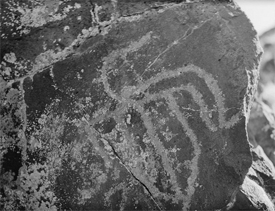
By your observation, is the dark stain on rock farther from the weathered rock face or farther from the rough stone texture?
the rough stone texture

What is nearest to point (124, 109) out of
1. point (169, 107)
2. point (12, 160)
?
point (169, 107)

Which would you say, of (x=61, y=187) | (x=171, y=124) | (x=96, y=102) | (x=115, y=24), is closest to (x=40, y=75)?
(x=96, y=102)

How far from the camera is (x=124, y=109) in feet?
5.67

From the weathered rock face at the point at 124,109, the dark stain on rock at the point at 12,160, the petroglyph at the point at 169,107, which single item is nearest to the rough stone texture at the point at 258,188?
the weathered rock face at the point at 124,109

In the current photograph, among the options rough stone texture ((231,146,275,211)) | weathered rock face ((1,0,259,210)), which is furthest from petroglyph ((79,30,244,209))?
rough stone texture ((231,146,275,211))

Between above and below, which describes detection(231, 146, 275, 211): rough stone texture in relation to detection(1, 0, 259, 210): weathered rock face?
below

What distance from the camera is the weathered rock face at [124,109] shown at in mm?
1698

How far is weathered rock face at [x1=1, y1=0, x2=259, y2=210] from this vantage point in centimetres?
170

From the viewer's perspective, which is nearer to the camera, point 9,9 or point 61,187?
point 61,187

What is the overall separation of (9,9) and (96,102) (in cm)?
76

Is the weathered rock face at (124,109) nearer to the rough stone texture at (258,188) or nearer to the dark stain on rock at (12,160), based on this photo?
the dark stain on rock at (12,160)

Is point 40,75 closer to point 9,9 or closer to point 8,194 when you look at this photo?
point 9,9

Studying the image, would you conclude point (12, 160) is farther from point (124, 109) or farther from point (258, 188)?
point (258, 188)

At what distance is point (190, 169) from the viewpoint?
1744 millimetres
